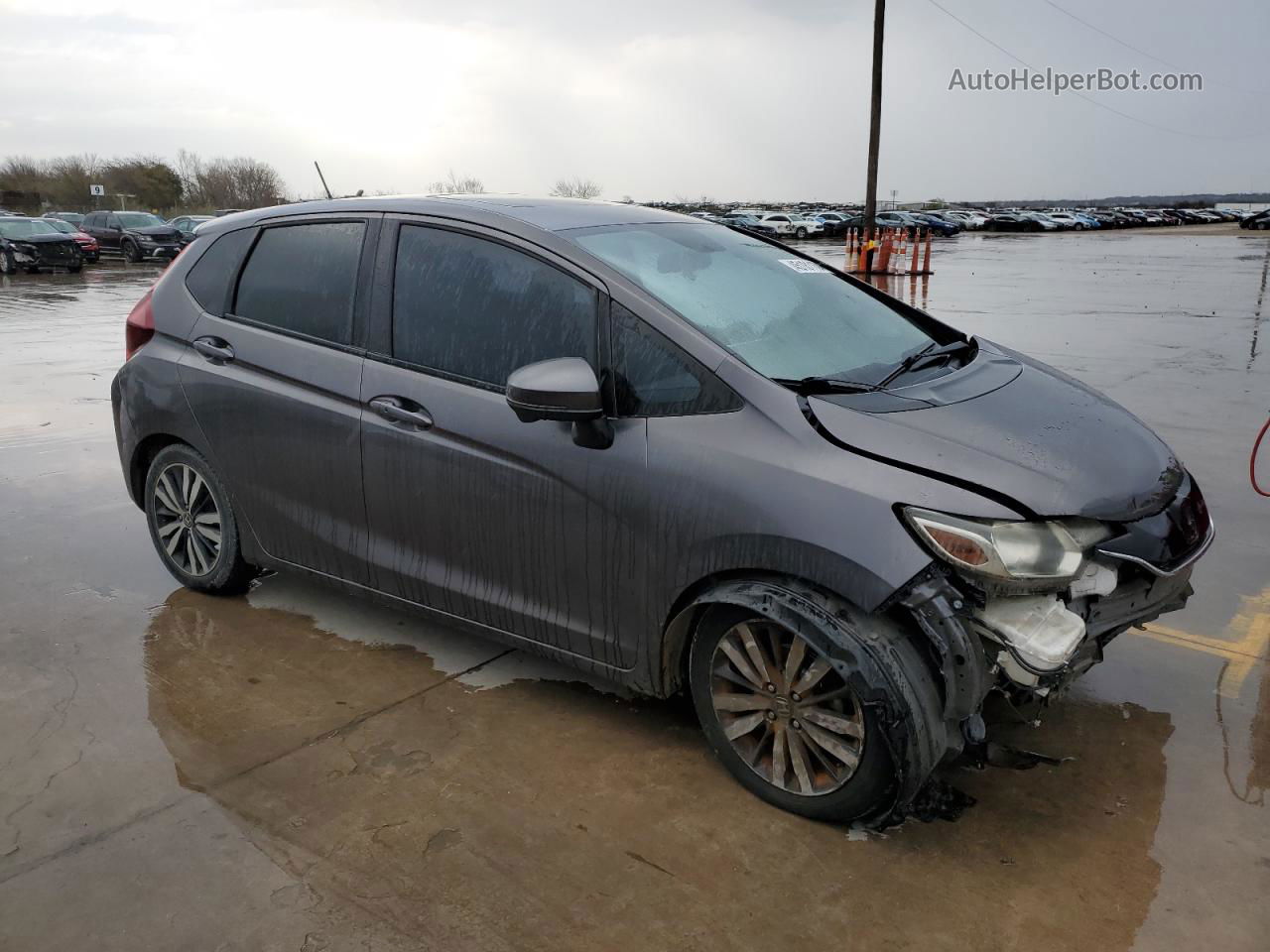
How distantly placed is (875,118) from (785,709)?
24748 millimetres

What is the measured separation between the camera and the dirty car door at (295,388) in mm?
3746

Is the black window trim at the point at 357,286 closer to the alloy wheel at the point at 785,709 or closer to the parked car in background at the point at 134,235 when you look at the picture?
the alloy wheel at the point at 785,709

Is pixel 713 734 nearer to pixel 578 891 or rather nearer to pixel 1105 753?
pixel 578 891

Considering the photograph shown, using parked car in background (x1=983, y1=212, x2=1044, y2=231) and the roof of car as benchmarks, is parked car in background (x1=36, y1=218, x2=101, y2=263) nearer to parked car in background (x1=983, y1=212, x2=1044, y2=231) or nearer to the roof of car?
the roof of car

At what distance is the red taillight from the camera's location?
441 centimetres

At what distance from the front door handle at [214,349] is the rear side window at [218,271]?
0.40 feet

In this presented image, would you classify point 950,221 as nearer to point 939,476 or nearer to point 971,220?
point 971,220

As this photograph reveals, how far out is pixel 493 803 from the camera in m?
3.04

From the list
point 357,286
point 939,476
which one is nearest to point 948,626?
point 939,476

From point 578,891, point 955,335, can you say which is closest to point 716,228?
point 955,335

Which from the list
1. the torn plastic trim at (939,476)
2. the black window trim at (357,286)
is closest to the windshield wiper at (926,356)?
the torn plastic trim at (939,476)

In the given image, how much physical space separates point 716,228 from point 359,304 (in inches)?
57.0

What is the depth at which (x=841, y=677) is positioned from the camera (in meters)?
2.73

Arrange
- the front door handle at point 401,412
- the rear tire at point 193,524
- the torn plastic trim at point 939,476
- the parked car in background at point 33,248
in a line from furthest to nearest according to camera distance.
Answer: the parked car in background at point 33,248 → the rear tire at point 193,524 → the front door handle at point 401,412 → the torn plastic trim at point 939,476
